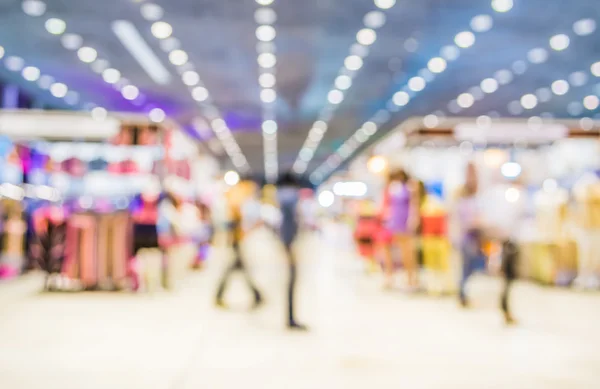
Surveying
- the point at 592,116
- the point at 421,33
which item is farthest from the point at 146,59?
the point at 592,116

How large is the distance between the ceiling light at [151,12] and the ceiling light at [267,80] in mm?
4064

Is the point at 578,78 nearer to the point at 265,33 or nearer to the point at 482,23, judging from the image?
the point at 482,23

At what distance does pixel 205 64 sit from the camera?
43.7ft

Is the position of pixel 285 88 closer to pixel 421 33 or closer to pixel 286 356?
pixel 421 33

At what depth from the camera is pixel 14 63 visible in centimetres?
1341

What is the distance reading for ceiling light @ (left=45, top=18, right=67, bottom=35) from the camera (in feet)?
34.2

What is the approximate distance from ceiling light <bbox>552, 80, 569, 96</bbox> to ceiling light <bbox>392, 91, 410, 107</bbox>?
362 cm

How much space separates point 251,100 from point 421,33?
21.9 feet

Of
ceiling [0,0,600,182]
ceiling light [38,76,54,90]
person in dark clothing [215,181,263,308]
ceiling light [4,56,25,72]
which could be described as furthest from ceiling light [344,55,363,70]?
ceiling light [38,76,54,90]

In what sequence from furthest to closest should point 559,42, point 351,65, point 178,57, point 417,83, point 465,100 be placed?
point 465,100, point 417,83, point 351,65, point 178,57, point 559,42

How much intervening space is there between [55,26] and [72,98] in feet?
22.1

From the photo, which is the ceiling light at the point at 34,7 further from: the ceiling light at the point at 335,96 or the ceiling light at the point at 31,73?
the ceiling light at the point at 335,96

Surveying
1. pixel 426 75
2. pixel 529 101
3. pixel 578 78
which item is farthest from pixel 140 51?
pixel 529 101

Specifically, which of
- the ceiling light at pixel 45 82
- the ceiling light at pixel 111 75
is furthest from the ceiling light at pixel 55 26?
the ceiling light at pixel 45 82
